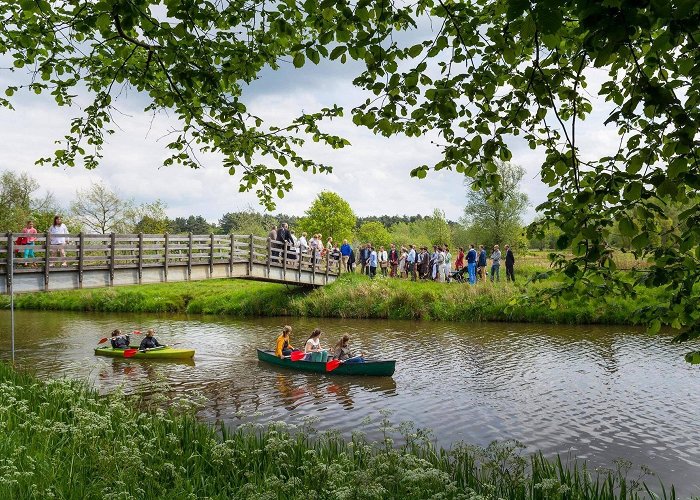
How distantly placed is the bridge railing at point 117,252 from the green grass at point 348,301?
2.97 meters

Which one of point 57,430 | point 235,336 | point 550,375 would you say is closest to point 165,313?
point 235,336

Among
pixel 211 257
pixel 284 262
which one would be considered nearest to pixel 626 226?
pixel 211 257

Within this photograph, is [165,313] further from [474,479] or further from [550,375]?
[474,479]

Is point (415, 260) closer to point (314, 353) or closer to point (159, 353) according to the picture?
point (314, 353)

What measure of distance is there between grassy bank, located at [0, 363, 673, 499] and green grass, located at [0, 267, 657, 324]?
46.6 ft

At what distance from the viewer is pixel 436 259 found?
98.9ft

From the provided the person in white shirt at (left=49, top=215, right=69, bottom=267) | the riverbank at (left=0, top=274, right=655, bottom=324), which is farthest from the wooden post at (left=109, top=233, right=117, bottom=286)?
the riverbank at (left=0, top=274, right=655, bottom=324)

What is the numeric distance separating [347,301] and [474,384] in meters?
14.9

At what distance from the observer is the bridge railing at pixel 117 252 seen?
17344 millimetres

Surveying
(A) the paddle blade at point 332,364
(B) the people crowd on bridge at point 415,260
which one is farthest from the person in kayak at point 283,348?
(B) the people crowd on bridge at point 415,260

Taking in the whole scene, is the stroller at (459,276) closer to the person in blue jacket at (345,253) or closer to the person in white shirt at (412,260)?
the person in white shirt at (412,260)

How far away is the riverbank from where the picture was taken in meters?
23.8

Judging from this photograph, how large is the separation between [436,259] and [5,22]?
2558cm

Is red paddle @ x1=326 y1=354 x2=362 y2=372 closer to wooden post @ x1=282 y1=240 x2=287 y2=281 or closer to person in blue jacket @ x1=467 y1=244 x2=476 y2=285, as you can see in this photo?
wooden post @ x1=282 y1=240 x2=287 y2=281
